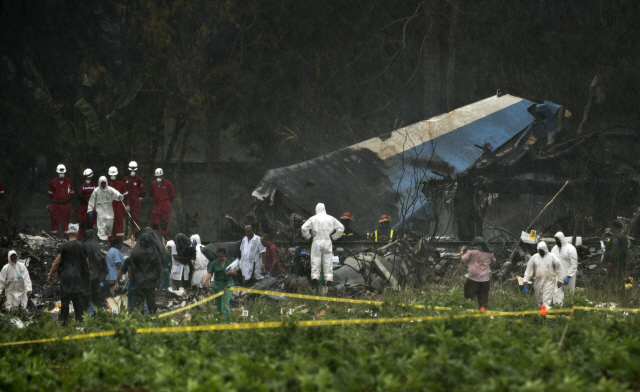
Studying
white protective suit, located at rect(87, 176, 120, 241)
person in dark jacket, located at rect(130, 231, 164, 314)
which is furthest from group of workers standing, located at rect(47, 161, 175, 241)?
person in dark jacket, located at rect(130, 231, 164, 314)

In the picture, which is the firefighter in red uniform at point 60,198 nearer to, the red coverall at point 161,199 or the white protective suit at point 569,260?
the red coverall at point 161,199

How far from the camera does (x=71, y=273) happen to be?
9.25m

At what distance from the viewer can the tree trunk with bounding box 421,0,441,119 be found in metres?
23.7

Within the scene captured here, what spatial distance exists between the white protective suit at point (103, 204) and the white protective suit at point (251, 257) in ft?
10.9

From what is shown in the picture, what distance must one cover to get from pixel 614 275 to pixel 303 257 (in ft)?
18.5

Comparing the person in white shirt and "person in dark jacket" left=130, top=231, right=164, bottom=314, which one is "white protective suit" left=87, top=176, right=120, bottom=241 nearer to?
the person in white shirt

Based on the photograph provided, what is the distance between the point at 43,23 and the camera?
23.1 metres

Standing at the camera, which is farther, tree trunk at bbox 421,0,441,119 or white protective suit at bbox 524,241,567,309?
tree trunk at bbox 421,0,441,119

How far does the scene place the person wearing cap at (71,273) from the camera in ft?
30.3

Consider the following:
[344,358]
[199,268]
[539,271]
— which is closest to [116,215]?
[199,268]

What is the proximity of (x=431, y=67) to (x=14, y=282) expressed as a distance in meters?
17.3

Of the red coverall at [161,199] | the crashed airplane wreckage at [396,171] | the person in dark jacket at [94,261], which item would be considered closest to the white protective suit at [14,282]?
the person in dark jacket at [94,261]

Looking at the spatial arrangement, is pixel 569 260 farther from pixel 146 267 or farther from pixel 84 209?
pixel 84 209

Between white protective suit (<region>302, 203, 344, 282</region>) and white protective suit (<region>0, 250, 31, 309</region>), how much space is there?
4.66 metres
